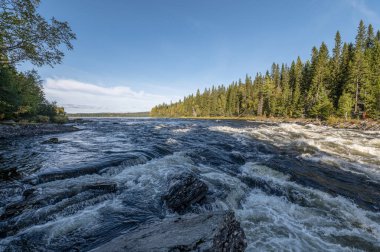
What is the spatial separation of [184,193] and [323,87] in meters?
65.2

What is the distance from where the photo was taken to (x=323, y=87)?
5497cm

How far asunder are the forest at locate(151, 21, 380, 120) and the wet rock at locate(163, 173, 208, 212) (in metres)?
51.3

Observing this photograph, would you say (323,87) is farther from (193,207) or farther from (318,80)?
(193,207)

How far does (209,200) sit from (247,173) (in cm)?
380

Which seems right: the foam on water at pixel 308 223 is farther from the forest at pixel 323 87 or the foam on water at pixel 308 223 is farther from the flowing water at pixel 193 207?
the forest at pixel 323 87

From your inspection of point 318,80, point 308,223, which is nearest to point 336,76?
point 318,80

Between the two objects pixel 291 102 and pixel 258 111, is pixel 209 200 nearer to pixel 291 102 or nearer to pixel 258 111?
pixel 291 102

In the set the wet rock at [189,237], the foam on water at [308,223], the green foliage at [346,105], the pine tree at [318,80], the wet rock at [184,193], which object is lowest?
the foam on water at [308,223]

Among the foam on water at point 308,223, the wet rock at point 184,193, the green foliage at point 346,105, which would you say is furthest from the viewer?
the green foliage at point 346,105

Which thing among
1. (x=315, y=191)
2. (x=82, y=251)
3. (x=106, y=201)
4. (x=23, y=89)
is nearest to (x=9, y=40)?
(x=106, y=201)

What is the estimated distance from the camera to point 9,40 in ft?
33.1

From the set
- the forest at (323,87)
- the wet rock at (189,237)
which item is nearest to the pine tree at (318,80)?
the forest at (323,87)

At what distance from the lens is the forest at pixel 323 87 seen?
44.2 meters

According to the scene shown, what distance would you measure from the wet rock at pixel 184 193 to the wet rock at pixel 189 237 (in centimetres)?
196
